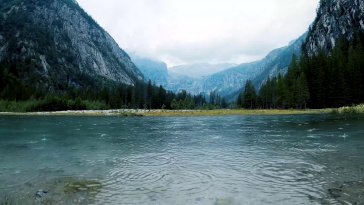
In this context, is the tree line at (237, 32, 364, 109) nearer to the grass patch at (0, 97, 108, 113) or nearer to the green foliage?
the green foliage

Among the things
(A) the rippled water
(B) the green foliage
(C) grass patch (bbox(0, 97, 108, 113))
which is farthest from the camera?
(B) the green foliage

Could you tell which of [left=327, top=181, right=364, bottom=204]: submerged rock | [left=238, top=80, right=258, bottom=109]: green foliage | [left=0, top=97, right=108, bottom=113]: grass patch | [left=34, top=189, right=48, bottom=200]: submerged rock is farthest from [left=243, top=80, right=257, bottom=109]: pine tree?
[left=34, top=189, right=48, bottom=200]: submerged rock

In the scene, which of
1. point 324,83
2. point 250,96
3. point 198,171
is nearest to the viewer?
point 198,171

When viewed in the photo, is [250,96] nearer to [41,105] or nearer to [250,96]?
[250,96]

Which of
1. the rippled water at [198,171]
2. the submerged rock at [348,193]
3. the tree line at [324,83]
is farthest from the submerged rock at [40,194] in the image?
the tree line at [324,83]

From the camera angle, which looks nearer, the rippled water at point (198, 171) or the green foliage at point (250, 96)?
the rippled water at point (198, 171)

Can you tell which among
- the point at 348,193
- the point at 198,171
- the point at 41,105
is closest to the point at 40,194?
the point at 198,171

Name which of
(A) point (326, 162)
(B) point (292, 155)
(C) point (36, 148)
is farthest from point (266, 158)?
(C) point (36, 148)

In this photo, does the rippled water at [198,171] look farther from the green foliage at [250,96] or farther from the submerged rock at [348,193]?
the green foliage at [250,96]

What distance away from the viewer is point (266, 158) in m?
27.0

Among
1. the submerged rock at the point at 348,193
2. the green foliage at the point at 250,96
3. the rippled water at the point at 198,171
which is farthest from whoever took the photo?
the green foliage at the point at 250,96

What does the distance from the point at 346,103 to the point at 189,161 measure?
107 meters

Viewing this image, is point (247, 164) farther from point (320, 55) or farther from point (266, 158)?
point (320, 55)

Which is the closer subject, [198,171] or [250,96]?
[198,171]
